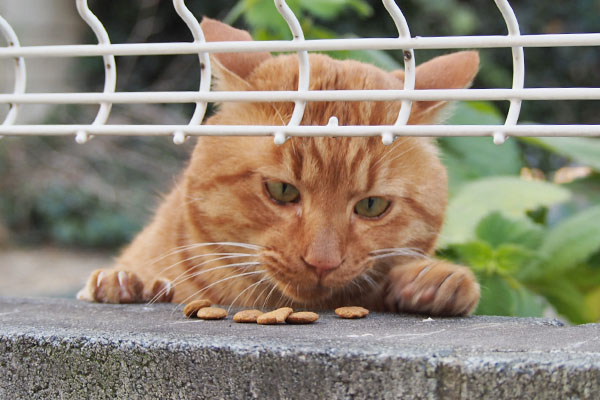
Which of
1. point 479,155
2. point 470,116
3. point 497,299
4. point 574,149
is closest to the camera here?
point 497,299

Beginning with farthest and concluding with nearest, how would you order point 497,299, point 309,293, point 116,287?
1. point 497,299
2. point 116,287
3. point 309,293

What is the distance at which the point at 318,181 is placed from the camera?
165 cm

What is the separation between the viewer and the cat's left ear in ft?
6.17

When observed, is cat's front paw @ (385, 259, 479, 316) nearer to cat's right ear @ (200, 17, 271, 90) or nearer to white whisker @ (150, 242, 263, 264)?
white whisker @ (150, 242, 263, 264)

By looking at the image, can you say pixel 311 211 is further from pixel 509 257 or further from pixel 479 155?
pixel 479 155

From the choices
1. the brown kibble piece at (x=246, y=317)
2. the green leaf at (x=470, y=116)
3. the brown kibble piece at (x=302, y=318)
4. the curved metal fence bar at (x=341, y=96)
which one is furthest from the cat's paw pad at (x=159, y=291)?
the green leaf at (x=470, y=116)

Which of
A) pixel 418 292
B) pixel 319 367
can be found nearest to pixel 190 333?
pixel 319 367

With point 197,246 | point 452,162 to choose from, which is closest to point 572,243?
point 452,162

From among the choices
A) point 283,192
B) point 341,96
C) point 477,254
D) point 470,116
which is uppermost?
point 470,116

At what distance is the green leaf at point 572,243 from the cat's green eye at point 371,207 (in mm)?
1024

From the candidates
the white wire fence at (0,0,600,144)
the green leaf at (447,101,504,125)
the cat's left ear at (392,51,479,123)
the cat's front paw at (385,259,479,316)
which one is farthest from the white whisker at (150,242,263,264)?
the green leaf at (447,101,504,125)

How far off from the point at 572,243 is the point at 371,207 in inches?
44.2

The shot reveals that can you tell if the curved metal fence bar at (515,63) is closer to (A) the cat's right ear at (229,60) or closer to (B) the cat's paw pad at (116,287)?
(A) the cat's right ear at (229,60)

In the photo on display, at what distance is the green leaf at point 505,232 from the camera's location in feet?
7.48
